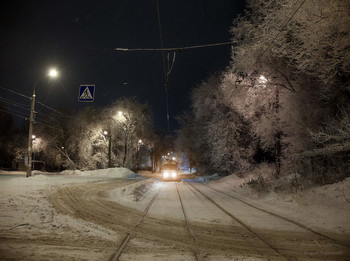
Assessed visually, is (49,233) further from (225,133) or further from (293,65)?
(225,133)

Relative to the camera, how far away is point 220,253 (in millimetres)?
5473

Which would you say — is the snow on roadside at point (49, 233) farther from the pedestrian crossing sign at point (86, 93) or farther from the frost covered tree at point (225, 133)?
the frost covered tree at point (225, 133)

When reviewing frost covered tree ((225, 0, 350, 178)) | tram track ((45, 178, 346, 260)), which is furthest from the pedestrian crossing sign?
frost covered tree ((225, 0, 350, 178))

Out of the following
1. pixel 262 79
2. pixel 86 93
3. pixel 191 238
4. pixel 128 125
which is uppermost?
pixel 128 125

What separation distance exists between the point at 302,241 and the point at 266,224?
204 centimetres

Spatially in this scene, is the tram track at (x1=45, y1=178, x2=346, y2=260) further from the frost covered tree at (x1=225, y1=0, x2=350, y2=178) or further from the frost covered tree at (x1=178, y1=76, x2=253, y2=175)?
the frost covered tree at (x1=178, y1=76, x2=253, y2=175)

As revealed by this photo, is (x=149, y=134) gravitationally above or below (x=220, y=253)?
above

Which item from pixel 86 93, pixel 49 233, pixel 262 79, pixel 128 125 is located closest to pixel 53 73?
pixel 86 93

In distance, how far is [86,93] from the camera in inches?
705

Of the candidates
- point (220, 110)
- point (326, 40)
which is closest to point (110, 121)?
point (220, 110)

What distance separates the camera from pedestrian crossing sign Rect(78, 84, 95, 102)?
58.0ft

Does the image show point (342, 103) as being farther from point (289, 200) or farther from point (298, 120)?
point (289, 200)

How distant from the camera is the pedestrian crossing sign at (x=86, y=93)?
17.7m

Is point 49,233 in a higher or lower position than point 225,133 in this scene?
lower
